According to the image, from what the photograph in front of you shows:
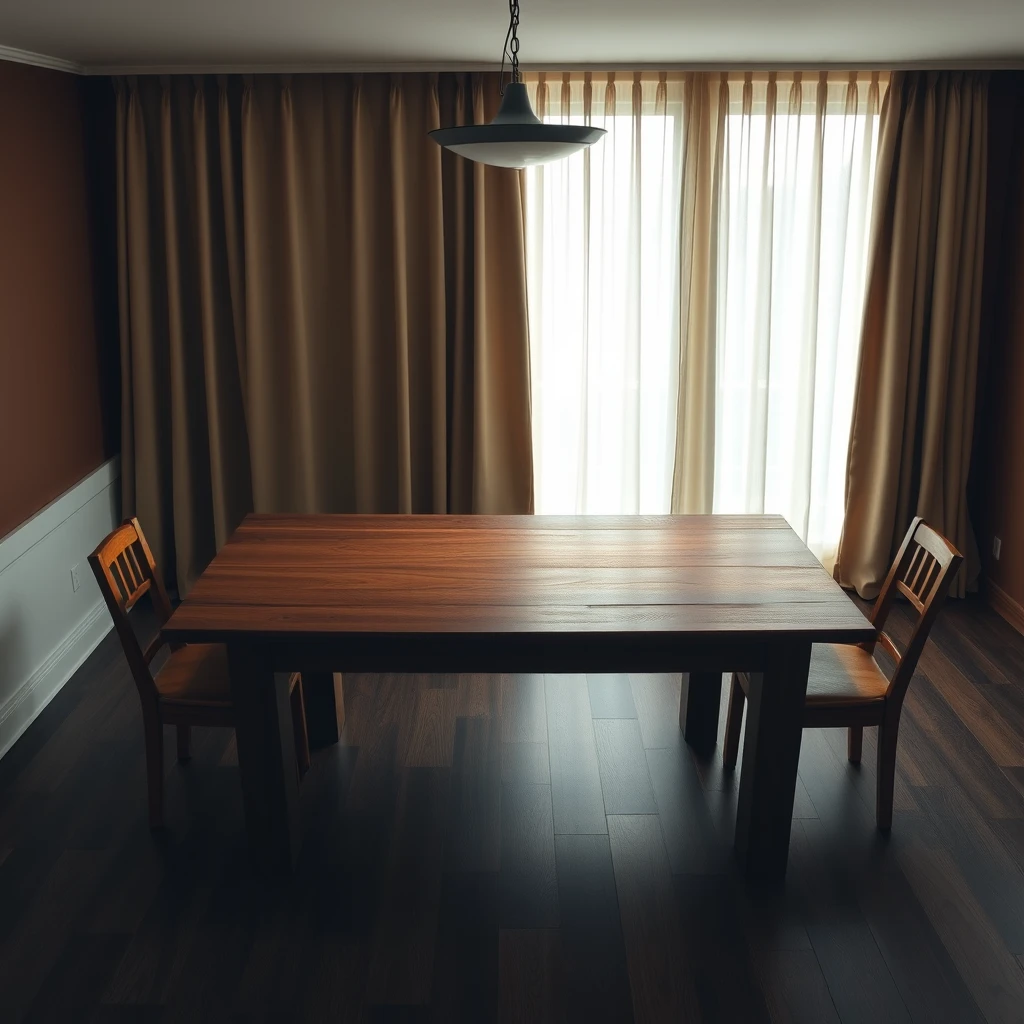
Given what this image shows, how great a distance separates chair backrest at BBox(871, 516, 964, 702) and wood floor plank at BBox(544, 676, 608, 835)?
92 centimetres

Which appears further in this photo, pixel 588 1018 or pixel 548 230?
pixel 548 230

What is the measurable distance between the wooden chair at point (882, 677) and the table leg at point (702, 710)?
165 millimetres

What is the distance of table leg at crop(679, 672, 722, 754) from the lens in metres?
3.42

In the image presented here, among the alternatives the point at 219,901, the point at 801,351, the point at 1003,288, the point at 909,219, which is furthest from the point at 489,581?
the point at 1003,288

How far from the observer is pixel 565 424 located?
15.6 feet

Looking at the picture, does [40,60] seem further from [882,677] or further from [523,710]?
[882,677]

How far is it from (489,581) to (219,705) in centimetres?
81

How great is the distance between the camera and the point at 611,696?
3832mm

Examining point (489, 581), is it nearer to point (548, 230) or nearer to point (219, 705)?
point (219, 705)

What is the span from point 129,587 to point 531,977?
1600mm

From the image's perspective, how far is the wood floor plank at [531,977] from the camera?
2344 millimetres

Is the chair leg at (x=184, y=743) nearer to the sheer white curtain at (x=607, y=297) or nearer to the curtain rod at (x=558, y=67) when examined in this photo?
the sheer white curtain at (x=607, y=297)

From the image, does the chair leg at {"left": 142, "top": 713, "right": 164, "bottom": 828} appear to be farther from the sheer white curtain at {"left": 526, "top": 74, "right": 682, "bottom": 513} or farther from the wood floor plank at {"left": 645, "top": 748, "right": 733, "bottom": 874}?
the sheer white curtain at {"left": 526, "top": 74, "right": 682, "bottom": 513}

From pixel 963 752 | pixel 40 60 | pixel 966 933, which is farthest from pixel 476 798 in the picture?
pixel 40 60
